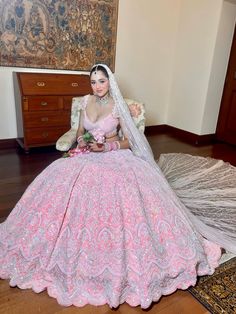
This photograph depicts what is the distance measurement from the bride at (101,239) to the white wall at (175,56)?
245 centimetres

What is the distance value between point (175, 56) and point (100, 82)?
3.35 metres

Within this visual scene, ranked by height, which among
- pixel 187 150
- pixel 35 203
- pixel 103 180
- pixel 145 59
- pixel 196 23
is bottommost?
pixel 187 150

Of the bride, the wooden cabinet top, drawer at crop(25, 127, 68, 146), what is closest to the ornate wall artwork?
the wooden cabinet top

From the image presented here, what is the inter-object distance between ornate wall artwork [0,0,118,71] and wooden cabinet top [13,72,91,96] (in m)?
0.32

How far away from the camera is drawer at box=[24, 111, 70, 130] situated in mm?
3225

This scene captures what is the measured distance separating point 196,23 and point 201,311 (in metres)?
4.15

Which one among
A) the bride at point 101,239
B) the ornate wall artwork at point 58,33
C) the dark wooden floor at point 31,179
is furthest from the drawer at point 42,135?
the bride at point 101,239

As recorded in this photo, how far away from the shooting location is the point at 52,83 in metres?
3.30

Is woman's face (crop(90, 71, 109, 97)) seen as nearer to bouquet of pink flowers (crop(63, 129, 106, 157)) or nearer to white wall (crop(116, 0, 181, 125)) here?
bouquet of pink flowers (crop(63, 129, 106, 157))

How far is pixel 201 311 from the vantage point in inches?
51.4

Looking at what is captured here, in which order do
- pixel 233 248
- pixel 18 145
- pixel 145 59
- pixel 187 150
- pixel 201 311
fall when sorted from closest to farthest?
1. pixel 201 311
2. pixel 233 248
3. pixel 18 145
4. pixel 187 150
5. pixel 145 59

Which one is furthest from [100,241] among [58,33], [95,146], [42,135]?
[58,33]

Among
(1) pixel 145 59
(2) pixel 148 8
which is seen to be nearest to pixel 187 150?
(1) pixel 145 59

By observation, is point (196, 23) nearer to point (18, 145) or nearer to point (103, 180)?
point (18, 145)
